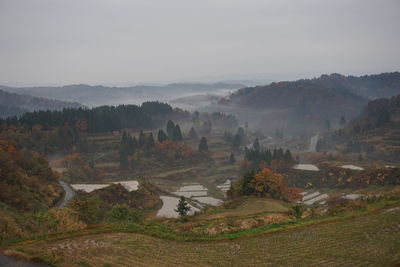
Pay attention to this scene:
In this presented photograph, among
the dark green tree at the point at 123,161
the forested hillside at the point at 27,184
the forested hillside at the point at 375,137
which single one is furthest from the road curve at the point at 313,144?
the forested hillside at the point at 27,184

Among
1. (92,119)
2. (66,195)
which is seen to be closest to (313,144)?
(92,119)

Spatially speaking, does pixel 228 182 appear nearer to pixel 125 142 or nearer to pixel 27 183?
pixel 125 142

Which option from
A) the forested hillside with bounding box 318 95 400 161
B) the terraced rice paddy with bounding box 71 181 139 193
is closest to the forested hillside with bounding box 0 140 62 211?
the terraced rice paddy with bounding box 71 181 139 193

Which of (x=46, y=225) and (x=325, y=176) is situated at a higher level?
(x=46, y=225)

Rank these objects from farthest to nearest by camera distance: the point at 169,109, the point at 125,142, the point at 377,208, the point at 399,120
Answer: the point at 169,109 → the point at 399,120 → the point at 125,142 → the point at 377,208

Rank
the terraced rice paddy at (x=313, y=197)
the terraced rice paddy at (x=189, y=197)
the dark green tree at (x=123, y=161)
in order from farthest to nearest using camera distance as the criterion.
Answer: the dark green tree at (x=123, y=161) < the terraced rice paddy at (x=313, y=197) < the terraced rice paddy at (x=189, y=197)

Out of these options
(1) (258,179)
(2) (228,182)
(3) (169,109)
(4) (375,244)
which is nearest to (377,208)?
(4) (375,244)

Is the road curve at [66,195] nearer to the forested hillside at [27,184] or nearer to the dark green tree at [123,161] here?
the forested hillside at [27,184]

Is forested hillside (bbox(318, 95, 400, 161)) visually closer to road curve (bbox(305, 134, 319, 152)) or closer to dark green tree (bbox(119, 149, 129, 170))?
road curve (bbox(305, 134, 319, 152))
